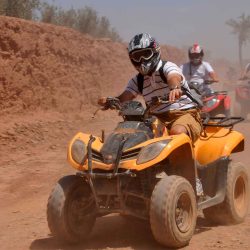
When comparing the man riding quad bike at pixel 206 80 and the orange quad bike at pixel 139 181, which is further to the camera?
the man riding quad bike at pixel 206 80

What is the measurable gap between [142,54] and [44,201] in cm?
318

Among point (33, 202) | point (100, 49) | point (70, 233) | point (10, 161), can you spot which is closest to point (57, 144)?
point (10, 161)

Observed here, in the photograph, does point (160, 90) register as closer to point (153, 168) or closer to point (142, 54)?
point (142, 54)

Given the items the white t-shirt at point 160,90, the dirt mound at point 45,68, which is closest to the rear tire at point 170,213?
the white t-shirt at point 160,90

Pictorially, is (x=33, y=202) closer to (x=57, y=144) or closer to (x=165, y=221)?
(x=165, y=221)

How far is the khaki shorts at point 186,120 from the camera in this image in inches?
227

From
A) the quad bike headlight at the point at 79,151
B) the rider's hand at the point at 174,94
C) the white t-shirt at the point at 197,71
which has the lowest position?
the quad bike headlight at the point at 79,151

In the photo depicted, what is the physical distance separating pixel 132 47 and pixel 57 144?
7.04m

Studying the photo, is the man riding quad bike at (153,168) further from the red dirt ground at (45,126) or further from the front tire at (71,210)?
the red dirt ground at (45,126)

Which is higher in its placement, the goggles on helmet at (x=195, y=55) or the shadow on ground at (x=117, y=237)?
the goggles on helmet at (x=195, y=55)

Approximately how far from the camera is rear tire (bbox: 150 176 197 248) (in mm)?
4930

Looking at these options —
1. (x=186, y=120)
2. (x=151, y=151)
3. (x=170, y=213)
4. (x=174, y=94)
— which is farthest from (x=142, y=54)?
(x=170, y=213)

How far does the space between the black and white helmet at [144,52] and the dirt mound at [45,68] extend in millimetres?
7177

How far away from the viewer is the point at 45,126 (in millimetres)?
12758
